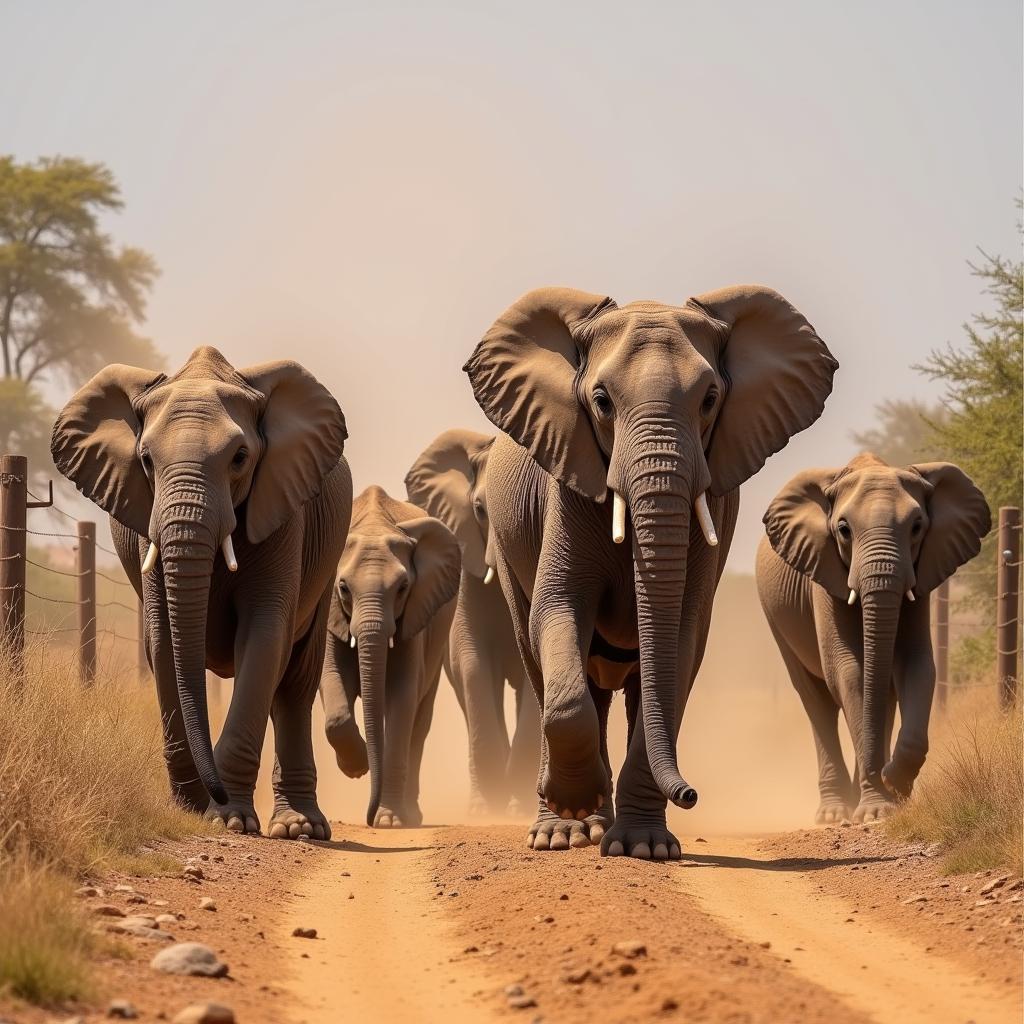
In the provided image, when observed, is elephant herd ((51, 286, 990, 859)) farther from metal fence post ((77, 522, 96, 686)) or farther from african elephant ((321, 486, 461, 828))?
metal fence post ((77, 522, 96, 686))

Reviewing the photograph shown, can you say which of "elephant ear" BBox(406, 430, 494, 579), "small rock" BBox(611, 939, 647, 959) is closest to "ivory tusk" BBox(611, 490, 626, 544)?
"small rock" BBox(611, 939, 647, 959)

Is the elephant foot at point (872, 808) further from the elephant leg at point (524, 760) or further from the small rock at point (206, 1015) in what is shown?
the small rock at point (206, 1015)

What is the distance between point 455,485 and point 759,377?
10651 mm

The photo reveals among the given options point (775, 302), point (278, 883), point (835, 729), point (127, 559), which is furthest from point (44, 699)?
point (835, 729)

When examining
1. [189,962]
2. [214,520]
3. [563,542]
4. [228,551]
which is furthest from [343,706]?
[189,962]

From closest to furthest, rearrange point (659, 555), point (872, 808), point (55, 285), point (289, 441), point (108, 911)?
point (108, 911) < point (659, 555) < point (289, 441) < point (872, 808) < point (55, 285)

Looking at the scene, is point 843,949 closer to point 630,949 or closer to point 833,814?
point 630,949

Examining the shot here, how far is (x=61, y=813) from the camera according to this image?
26.9 feet

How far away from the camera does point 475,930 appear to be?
7.73 m

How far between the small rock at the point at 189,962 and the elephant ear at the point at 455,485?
13936 millimetres

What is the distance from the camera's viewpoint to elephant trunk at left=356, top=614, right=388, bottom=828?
588 inches

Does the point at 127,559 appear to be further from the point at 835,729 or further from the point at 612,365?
the point at 835,729

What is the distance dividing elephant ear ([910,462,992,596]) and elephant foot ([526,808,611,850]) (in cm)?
486

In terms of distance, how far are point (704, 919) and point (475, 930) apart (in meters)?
0.91
